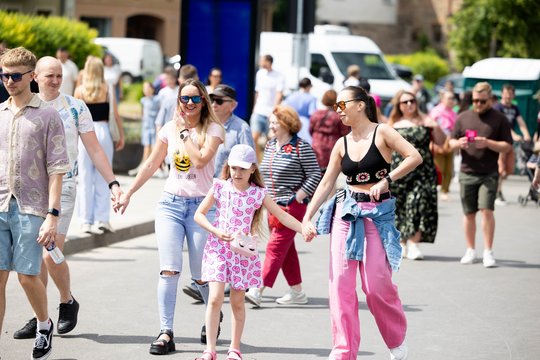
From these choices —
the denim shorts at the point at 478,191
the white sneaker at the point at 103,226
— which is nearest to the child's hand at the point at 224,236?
the denim shorts at the point at 478,191

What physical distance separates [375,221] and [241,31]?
404 inches

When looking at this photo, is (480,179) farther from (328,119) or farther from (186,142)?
(186,142)

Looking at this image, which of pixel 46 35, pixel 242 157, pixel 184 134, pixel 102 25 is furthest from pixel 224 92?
pixel 102 25

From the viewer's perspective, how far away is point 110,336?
8.32 meters

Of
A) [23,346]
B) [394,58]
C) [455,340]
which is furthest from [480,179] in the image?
[394,58]

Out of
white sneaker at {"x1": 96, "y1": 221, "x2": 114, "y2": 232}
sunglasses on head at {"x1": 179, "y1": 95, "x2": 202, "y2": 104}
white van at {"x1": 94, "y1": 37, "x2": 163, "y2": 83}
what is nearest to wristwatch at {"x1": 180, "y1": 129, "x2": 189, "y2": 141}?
sunglasses on head at {"x1": 179, "y1": 95, "x2": 202, "y2": 104}

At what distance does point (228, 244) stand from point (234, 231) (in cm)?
9

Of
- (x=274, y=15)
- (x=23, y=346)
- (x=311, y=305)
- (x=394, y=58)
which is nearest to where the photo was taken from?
(x=23, y=346)

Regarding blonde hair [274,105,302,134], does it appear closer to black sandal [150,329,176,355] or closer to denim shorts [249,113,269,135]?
black sandal [150,329,176,355]

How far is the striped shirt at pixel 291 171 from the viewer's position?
972cm

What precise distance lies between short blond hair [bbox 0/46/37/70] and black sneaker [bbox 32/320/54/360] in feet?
5.39

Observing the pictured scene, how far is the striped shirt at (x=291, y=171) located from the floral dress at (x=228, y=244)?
2.09 meters

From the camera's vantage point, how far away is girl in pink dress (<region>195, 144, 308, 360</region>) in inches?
292

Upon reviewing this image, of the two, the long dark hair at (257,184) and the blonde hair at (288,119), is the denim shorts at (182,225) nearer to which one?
the long dark hair at (257,184)
